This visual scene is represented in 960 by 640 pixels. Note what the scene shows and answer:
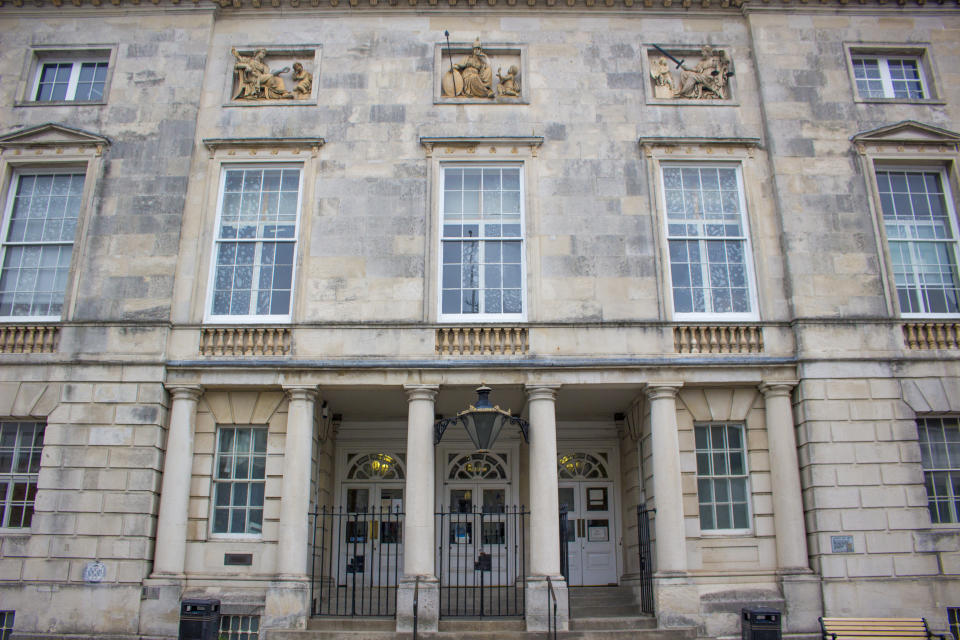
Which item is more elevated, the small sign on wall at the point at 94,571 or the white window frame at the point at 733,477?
the white window frame at the point at 733,477

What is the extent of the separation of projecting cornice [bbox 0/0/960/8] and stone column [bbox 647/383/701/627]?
792 centimetres

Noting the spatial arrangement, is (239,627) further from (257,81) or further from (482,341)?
(257,81)

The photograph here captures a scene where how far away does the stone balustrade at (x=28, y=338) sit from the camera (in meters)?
13.4

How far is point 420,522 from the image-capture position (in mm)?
12461

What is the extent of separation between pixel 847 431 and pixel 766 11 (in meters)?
8.45

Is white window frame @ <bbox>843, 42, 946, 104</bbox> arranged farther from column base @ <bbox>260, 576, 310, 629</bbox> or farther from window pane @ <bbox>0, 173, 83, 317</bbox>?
window pane @ <bbox>0, 173, 83, 317</bbox>

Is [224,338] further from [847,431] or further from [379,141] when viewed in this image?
[847,431]

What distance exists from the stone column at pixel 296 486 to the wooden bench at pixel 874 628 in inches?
326

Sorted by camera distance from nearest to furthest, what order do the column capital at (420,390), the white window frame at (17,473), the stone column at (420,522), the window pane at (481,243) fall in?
the stone column at (420,522) → the white window frame at (17,473) → the column capital at (420,390) → the window pane at (481,243)

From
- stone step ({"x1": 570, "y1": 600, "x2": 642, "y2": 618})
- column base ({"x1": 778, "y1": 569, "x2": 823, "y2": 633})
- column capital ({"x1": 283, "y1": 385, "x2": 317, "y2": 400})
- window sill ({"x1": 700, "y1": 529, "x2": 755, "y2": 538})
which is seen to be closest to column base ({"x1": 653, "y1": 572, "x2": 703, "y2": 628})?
window sill ({"x1": 700, "y1": 529, "x2": 755, "y2": 538})

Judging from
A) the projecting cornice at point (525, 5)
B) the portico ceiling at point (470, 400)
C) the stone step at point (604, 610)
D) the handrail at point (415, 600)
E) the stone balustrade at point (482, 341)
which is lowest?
the stone step at point (604, 610)

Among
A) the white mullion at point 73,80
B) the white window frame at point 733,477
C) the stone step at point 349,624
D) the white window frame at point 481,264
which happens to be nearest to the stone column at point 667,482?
the white window frame at point 733,477

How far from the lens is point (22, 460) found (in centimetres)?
1309

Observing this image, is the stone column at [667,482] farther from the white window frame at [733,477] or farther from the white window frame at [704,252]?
the white window frame at [704,252]
